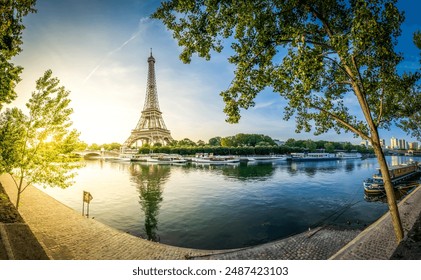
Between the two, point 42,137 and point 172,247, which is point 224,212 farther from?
point 42,137

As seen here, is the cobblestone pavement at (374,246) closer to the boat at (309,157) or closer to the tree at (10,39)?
the tree at (10,39)

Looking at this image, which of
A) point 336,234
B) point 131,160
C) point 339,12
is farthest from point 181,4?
point 131,160

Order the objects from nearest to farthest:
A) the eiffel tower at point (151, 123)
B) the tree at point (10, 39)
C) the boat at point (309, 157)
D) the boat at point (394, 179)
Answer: the tree at point (10, 39) < the boat at point (394, 179) < the eiffel tower at point (151, 123) < the boat at point (309, 157)

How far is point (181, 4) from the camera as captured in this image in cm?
462

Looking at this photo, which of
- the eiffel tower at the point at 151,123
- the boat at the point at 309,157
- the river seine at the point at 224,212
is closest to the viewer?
the river seine at the point at 224,212

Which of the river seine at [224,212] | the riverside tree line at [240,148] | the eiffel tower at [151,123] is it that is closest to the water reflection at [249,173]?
the river seine at [224,212]

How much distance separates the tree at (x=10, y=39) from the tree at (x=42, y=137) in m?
0.68

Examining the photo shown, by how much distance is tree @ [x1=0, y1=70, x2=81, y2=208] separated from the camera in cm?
648

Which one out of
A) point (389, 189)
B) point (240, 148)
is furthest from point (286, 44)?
point (240, 148)

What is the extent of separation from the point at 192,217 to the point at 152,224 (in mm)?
2052

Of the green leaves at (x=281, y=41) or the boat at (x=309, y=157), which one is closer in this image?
the green leaves at (x=281, y=41)

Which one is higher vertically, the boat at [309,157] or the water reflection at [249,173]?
the boat at [309,157]

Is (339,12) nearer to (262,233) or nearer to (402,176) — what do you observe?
(262,233)

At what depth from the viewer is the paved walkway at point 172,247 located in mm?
5582
